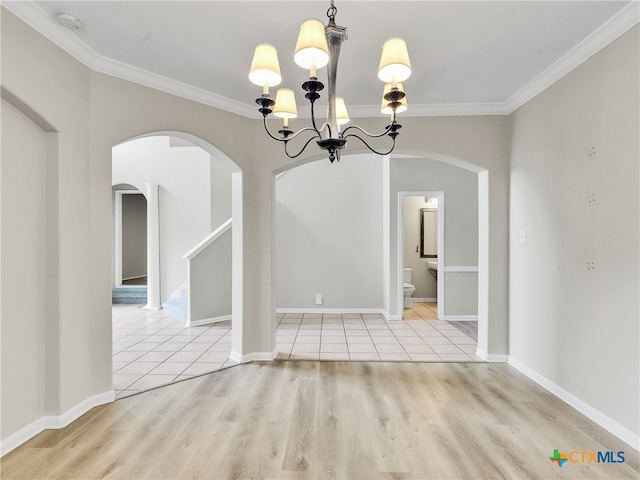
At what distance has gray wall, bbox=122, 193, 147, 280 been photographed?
28.1 feet

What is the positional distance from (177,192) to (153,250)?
1196mm

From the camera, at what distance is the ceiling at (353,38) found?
199 cm

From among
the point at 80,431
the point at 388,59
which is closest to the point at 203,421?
the point at 80,431

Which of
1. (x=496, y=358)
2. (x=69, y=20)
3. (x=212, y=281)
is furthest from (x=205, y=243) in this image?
(x=496, y=358)

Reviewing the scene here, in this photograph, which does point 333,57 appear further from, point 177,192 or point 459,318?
point 177,192

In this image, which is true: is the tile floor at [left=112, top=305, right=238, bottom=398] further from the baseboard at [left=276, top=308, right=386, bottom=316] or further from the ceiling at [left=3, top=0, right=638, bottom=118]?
the ceiling at [left=3, top=0, right=638, bottom=118]

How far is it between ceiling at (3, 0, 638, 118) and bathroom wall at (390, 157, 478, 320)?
2208mm

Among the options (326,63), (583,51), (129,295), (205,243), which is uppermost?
(583,51)

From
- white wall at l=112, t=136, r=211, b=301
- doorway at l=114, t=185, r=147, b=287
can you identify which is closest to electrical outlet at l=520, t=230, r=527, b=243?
white wall at l=112, t=136, r=211, b=301

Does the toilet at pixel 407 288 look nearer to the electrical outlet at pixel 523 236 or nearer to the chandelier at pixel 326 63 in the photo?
the electrical outlet at pixel 523 236

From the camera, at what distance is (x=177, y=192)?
648 cm

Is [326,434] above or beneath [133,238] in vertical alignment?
beneath

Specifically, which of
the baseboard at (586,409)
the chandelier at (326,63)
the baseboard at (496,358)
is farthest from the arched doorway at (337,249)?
the chandelier at (326,63)

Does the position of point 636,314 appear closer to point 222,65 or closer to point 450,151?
point 450,151
